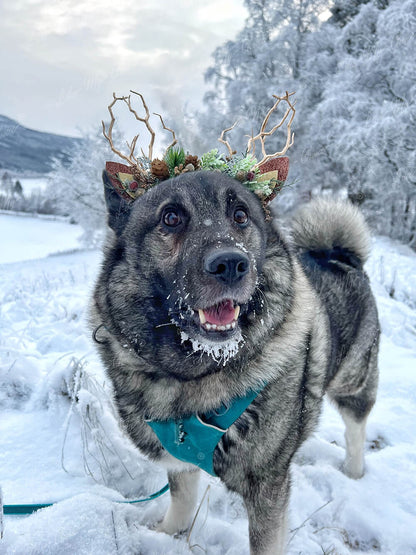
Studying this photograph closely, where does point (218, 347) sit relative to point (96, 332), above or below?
above

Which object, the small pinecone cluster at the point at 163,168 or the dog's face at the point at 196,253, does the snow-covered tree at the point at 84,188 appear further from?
the dog's face at the point at 196,253

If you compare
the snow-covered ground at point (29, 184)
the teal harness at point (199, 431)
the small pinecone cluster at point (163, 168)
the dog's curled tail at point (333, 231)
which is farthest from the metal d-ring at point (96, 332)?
the snow-covered ground at point (29, 184)

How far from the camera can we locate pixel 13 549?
133 centimetres

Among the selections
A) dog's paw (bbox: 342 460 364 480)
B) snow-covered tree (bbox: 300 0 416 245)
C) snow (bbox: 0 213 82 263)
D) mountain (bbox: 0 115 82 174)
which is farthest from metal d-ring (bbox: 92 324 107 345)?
snow-covered tree (bbox: 300 0 416 245)

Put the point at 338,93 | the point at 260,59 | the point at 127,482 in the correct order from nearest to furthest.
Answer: the point at 127,482 < the point at 338,93 < the point at 260,59

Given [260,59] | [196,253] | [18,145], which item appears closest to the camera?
[196,253]

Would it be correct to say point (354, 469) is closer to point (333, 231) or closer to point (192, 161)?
point (333, 231)

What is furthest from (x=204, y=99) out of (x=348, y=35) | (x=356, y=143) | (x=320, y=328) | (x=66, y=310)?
(x=320, y=328)

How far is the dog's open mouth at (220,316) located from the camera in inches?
54.8

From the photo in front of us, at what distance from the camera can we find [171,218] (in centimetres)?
161

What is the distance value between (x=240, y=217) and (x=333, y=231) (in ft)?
3.90

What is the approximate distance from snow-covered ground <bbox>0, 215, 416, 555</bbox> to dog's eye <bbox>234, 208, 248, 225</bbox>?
0.89 m

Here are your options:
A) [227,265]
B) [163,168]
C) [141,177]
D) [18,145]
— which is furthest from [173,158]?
[18,145]

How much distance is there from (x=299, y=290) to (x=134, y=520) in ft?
4.63
